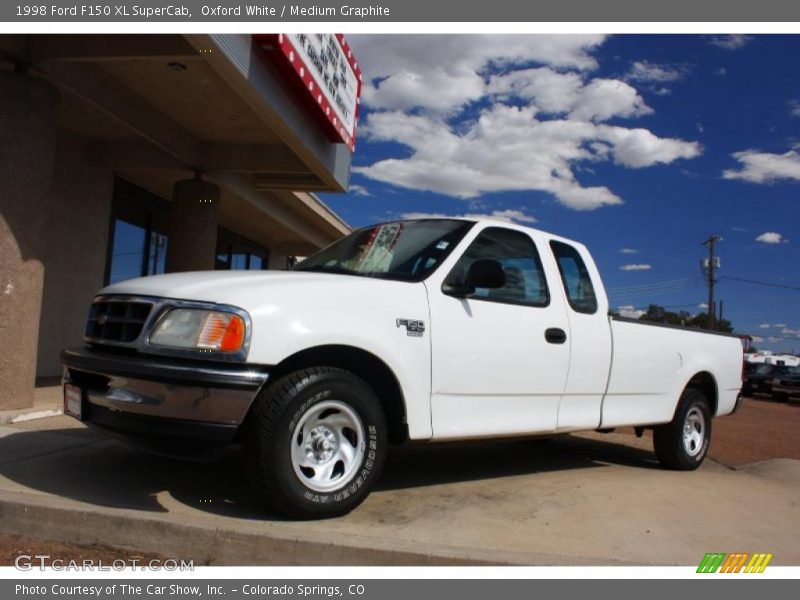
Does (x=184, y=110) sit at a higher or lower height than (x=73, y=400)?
higher

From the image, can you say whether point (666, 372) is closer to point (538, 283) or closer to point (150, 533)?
point (538, 283)

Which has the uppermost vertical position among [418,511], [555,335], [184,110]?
[184,110]

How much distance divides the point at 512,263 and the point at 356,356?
1.72 m

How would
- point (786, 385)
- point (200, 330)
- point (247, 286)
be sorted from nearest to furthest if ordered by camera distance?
point (200, 330), point (247, 286), point (786, 385)

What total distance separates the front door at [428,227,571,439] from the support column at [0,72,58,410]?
458 cm

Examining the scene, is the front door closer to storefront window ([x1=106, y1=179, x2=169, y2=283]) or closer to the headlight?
the headlight

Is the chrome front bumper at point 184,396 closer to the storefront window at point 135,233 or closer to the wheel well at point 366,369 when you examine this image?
the wheel well at point 366,369

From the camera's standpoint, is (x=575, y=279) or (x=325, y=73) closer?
(x=575, y=279)

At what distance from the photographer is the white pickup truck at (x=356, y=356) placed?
3.48 m

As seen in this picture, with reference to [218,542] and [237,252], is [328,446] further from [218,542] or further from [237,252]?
[237,252]

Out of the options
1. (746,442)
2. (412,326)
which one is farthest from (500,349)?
(746,442)

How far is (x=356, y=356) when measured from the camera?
396 centimetres

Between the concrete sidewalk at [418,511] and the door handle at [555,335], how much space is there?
1.13 meters

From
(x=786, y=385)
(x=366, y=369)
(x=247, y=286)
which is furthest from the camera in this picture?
(x=786, y=385)
